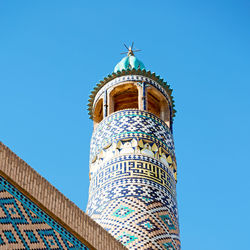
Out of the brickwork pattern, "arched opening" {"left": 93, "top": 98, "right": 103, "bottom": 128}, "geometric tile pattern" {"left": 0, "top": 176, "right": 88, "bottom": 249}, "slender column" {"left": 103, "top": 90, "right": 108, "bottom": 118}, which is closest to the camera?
"geometric tile pattern" {"left": 0, "top": 176, "right": 88, "bottom": 249}

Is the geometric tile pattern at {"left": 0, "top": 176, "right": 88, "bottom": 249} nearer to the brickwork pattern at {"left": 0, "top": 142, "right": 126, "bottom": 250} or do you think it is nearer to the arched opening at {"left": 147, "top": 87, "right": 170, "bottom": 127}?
the brickwork pattern at {"left": 0, "top": 142, "right": 126, "bottom": 250}

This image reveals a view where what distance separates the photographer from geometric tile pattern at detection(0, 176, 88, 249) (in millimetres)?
3332

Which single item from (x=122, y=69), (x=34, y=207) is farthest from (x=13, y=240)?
(x=122, y=69)

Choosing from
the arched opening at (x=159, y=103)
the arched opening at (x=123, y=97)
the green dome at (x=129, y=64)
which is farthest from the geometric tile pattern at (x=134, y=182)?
the green dome at (x=129, y=64)

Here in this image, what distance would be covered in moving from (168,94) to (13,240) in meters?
5.05

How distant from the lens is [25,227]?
11.3 ft

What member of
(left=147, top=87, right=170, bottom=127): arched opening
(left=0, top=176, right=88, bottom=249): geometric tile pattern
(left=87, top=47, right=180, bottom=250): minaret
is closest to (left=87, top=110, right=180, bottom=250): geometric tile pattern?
(left=87, top=47, right=180, bottom=250): minaret

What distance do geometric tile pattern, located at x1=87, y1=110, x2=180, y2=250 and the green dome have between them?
1027mm

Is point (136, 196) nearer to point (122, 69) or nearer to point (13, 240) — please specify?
point (122, 69)

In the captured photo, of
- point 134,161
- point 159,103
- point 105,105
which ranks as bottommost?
point 134,161

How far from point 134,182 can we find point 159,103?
176cm

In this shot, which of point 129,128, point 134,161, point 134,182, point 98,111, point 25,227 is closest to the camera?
point 25,227

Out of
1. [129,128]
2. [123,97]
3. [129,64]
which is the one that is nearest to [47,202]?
[129,128]

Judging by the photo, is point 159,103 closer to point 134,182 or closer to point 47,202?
point 134,182
